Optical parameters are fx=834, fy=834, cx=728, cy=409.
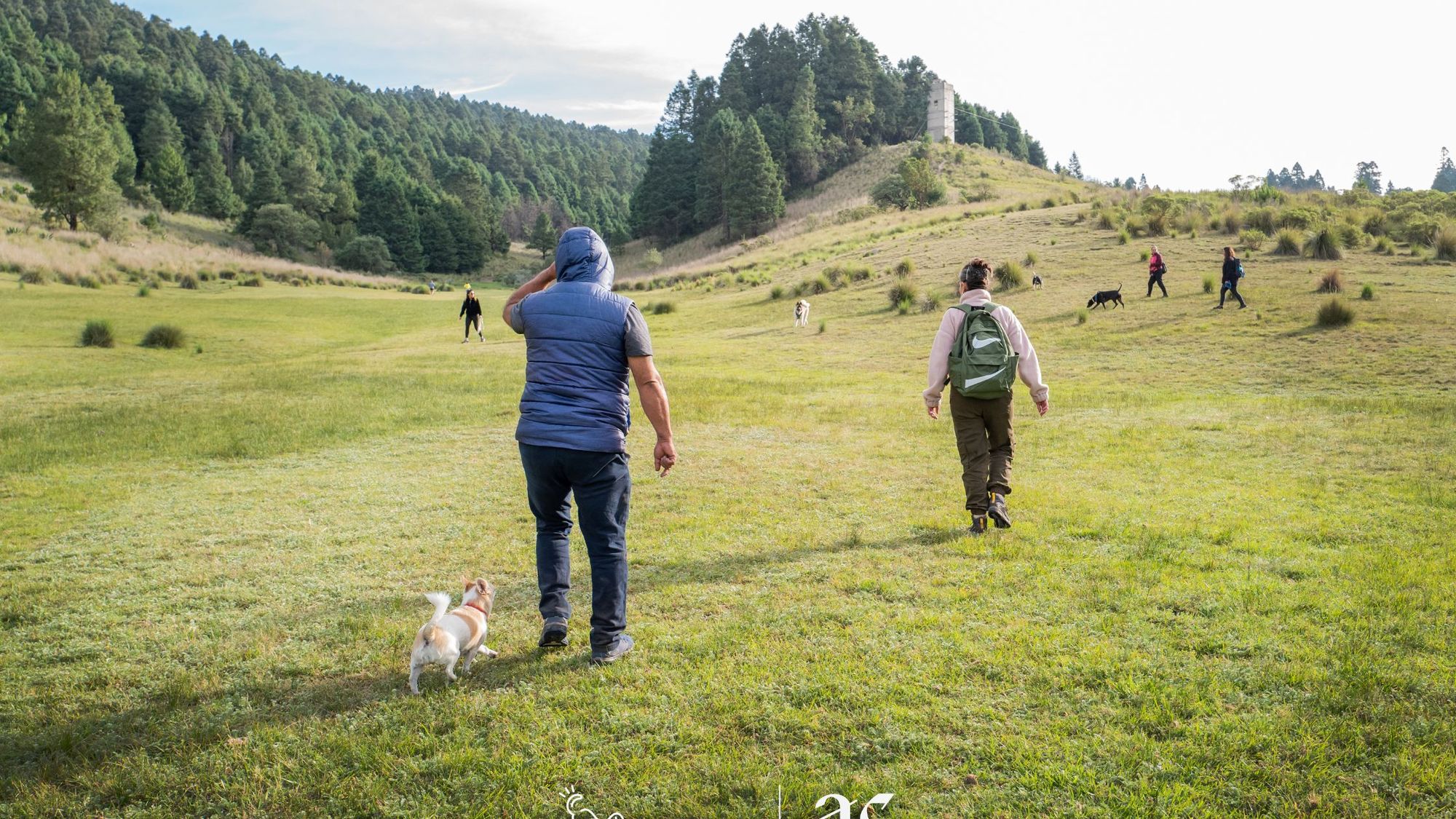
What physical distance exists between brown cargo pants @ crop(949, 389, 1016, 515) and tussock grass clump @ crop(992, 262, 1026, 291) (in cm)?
2312

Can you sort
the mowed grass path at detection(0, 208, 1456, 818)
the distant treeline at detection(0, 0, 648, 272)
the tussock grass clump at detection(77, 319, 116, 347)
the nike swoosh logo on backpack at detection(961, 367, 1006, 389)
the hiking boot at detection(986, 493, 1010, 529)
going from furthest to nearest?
the distant treeline at detection(0, 0, 648, 272)
the tussock grass clump at detection(77, 319, 116, 347)
the hiking boot at detection(986, 493, 1010, 529)
the nike swoosh logo on backpack at detection(961, 367, 1006, 389)
the mowed grass path at detection(0, 208, 1456, 818)

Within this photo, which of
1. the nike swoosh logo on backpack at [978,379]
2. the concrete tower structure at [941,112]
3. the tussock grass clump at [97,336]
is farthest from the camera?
the concrete tower structure at [941,112]

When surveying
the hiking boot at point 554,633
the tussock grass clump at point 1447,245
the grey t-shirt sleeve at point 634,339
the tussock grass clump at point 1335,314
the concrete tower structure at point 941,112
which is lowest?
the hiking boot at point 554,633

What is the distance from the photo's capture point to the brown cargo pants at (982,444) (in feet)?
23.4

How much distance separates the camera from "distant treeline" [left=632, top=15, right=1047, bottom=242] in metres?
80.3

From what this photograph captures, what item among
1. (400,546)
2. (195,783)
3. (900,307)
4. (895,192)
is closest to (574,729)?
(195,783)

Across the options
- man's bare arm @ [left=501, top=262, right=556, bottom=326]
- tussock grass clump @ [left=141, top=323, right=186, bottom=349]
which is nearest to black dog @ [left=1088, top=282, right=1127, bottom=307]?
man's bare arm @ [left=501, top=262, right=556, bottom=326]

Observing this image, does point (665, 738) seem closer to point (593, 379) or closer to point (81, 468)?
point (593, 379)

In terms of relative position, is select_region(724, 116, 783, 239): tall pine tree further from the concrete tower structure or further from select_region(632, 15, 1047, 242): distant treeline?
the concrete tower structure

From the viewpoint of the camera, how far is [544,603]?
15.9 feet

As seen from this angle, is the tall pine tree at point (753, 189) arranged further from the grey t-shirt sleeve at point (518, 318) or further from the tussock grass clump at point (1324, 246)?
the grey t-shirt sleeve at point (518, 318)

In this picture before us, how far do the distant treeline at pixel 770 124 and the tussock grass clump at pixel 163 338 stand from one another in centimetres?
5888

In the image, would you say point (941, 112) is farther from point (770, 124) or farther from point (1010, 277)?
point (1010, 277)

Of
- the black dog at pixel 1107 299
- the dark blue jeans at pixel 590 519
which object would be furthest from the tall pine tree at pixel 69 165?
the dark blue jeans at pixel 590 519
